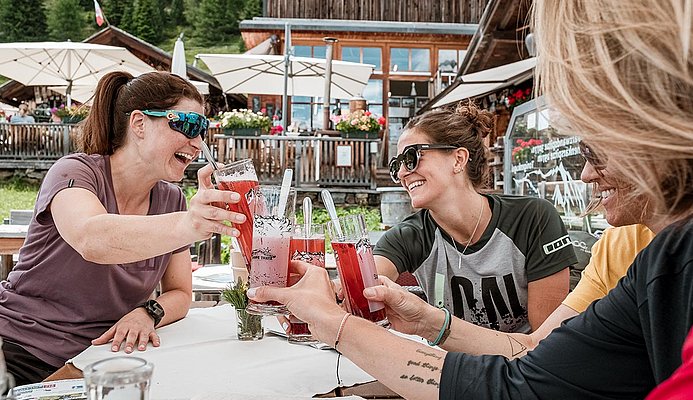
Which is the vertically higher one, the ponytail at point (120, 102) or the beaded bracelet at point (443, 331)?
the ponytail at point (120, 102)

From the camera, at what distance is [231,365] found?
1661 millimetres

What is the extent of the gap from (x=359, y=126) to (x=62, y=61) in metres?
6.65

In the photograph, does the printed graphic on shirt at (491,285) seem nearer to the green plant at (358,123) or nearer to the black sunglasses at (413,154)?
the black sunglasses at (413,154)

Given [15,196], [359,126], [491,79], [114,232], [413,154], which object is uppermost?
[491,79]

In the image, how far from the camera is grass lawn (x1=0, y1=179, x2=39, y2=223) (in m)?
13.2

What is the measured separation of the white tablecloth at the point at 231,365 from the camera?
1462 millimetres

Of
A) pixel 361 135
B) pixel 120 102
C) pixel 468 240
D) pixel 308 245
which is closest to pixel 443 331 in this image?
pixel 308 245

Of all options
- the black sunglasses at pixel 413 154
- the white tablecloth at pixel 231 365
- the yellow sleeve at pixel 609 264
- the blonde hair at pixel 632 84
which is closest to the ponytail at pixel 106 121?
the white tablecloth at pixel 231 365

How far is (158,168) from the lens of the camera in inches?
89.9

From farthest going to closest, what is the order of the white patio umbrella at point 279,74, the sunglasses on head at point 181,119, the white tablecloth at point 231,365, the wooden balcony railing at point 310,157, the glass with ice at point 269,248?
1. the wooden balcony railing at point 310,157
2. the white patio umbrella at point 279,74
3. the sunglasses on head at point 181,119
4. the glass with ice at point 269,248
5. the white tablecloth at point 231,365

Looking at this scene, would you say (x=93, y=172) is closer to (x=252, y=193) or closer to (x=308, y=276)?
(x=252, y=193)

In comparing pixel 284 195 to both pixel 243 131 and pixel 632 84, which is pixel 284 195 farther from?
pixel 243 131

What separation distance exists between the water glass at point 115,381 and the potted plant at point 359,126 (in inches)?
480

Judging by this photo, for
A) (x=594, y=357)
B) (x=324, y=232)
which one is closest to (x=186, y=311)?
(x=324, y=232)
